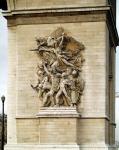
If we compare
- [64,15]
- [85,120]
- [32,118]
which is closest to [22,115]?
[32,118]

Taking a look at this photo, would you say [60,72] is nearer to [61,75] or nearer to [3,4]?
[61,75]

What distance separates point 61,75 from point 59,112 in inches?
49.0

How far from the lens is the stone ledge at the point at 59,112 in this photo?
936 inches

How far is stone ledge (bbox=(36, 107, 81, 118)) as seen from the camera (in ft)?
78.0

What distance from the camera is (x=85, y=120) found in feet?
78.4

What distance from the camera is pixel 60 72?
24156 millimetres

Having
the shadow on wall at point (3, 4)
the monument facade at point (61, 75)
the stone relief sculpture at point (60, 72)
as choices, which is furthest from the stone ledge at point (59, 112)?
the shadow on wall at point (3, 4)

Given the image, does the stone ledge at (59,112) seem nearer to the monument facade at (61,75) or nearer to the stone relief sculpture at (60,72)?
the monument facade at (61,75)

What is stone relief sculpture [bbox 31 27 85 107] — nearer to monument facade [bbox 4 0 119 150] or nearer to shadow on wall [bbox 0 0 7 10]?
monument facade [bbox 4 0 119 150]

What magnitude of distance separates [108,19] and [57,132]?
4.39 meters

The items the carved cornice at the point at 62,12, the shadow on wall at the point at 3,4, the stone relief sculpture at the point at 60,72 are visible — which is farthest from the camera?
the shadow on wall at the point at 3,4

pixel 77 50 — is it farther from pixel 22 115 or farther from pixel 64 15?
pixel 22 115

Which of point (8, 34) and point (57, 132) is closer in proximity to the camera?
point (57, 132)

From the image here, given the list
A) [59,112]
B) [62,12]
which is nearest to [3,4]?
[62,12]
